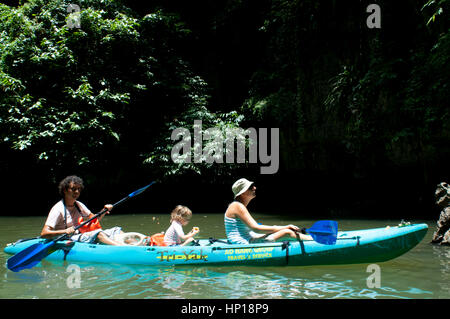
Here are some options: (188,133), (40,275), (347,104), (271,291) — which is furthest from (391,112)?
(40,275)

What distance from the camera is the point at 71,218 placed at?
5867 millimetres

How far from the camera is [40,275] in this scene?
5344 millimetres

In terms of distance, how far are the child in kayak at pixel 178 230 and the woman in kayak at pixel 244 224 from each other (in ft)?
2.40

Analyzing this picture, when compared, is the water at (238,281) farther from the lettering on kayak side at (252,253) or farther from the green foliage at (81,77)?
the green foliage at (81,77)

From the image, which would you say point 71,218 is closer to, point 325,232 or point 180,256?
point 180,256

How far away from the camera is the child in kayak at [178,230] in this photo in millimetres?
5891

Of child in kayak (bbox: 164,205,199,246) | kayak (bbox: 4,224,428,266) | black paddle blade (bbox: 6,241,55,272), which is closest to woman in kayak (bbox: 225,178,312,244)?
kayak (bbox: 4,224,428,266)

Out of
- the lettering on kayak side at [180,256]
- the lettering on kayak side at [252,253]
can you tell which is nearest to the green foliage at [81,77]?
the lettering on kayak side at [180,256]

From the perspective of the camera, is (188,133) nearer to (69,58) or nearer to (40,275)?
(69,58)

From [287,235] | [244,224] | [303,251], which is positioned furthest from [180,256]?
[303,251]

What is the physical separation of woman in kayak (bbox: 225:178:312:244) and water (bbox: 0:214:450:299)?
1.37 ft

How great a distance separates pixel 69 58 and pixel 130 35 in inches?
85.6

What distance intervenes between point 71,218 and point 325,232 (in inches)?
143

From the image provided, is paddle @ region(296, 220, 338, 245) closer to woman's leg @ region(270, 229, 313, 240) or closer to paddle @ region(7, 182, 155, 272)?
woman's leg @ region(270, 229, 313, 240)
